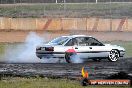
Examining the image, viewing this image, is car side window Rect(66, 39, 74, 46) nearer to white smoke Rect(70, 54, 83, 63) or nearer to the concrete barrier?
white smoke Rect(70, 54, 83, 63)

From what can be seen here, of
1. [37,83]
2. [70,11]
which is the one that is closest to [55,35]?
[70,11]

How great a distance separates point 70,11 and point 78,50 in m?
34.7

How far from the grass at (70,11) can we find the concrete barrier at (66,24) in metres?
3.38

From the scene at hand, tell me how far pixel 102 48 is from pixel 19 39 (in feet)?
68.2

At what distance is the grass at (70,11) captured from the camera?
5231cm

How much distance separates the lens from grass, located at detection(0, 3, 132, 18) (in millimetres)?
52312

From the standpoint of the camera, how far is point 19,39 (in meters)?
40.1

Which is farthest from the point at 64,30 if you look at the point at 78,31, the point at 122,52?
the point at 122,52

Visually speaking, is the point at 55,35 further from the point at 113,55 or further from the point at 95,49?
the point at 95,49

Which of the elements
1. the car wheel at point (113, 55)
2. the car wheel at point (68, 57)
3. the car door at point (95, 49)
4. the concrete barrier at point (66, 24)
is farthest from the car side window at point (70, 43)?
the concrete barrier at point (66, 24)

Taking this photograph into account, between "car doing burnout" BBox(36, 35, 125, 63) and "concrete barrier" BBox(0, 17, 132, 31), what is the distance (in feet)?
87.6

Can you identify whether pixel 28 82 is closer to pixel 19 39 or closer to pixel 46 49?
pixel 46 49

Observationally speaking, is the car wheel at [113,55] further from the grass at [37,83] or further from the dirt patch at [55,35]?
the dirt patch at [55,35]

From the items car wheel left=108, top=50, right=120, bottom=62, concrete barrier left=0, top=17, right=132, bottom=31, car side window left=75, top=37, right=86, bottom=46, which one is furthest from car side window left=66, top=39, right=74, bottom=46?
concrete barrier left=0, top=17, right=132, bottom=31
